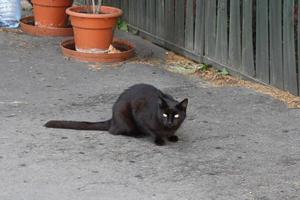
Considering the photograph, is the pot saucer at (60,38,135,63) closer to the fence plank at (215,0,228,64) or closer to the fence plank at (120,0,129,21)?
the fence plank at (215,0,228,64)

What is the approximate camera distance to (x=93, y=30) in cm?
815

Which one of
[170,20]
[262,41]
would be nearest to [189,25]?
[170,20]

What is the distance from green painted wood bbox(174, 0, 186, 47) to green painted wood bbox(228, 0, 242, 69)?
93 cm

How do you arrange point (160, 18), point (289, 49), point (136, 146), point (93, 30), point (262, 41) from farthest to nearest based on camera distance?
point (160, 18) → point (93, 30) → point (262, 41) → point (289, 49) → point (136, 146)

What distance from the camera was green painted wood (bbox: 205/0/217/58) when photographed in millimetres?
7941

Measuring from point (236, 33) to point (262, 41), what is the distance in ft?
1.48

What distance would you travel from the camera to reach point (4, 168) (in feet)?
16.9

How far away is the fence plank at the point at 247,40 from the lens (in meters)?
7.39

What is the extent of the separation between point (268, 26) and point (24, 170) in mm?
3101

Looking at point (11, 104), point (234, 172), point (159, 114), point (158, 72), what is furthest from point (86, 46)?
point (234, 172)

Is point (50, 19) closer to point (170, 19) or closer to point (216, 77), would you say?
point (170, 19)

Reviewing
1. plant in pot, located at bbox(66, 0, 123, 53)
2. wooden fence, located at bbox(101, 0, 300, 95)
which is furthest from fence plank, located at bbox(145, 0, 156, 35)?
plant in pot, located at bbox(66, 0, 123, 53)

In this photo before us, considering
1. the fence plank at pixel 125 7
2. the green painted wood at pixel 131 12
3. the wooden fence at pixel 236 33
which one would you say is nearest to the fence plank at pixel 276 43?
the wooden fence at pixel 236 33

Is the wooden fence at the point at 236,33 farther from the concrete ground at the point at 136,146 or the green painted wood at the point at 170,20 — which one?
the concrete ground at the point at 136,146
